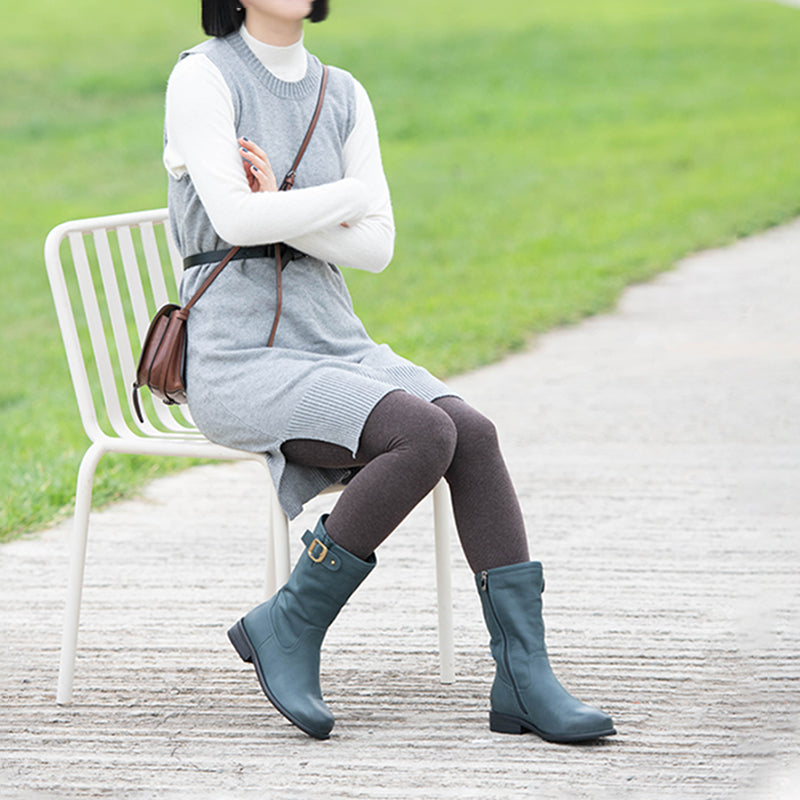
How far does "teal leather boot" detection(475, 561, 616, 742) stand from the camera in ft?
8.37

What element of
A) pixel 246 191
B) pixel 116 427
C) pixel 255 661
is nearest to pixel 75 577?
pixel 116 427

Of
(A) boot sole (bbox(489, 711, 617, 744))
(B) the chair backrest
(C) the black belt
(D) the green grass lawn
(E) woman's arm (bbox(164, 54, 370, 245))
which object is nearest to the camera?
(A) boot sole (bbox(489, 711, 617, 744))

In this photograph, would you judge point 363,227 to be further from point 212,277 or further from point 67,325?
point 67,325

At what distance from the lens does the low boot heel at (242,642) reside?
2.69 meters

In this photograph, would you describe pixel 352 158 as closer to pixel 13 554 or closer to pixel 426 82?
pixel 13 554

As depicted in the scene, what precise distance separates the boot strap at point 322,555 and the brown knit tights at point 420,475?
3 cm

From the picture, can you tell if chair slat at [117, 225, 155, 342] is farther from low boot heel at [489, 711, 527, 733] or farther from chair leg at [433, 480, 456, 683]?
low boot heel at [489, 711, 527, 733]

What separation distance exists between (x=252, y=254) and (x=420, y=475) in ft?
1.83

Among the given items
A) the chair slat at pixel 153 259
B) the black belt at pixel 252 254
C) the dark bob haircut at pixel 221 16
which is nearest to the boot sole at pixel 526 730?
the black belt at pixel 252 254

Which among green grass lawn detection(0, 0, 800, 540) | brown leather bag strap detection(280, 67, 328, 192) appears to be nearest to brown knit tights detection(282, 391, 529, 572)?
Result: brown leather bag strap detection(280, 67, 328, 192)

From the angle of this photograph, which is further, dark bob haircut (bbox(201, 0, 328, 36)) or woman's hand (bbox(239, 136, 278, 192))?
dark bob haircut (bbox(201, 0, 328, 36))

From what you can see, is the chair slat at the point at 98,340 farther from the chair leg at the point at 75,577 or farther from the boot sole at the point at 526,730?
the boot sole at the point at 526,730

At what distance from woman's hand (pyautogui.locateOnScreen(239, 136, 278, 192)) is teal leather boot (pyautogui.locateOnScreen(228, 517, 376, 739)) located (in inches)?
25.0

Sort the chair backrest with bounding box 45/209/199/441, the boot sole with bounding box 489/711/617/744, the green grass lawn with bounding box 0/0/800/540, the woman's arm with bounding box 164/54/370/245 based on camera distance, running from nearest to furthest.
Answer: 1. the boot sole with bounding box 489/711/617/744
2. the woman's arm with bounding box 164/54/370/245
3. the chair backrest with bounding box 45/209/199/441
4. the green grass lawn with bounding box 0/0/800/540
